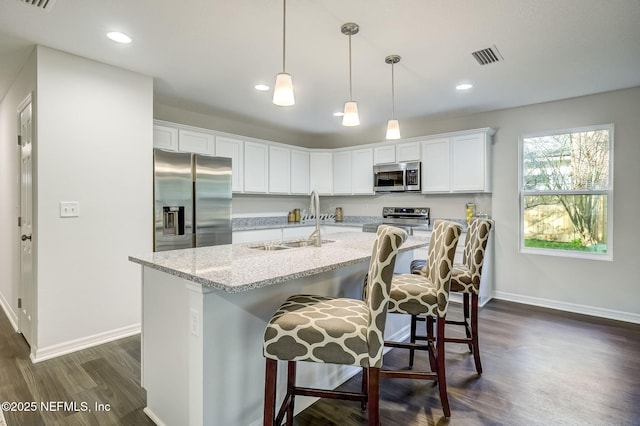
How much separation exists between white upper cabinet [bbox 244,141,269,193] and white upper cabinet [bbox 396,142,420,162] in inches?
79.9

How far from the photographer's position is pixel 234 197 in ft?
16.7

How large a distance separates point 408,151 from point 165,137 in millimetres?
3327

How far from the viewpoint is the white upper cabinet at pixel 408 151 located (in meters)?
4.89

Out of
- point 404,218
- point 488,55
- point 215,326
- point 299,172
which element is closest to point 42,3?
point 215,326

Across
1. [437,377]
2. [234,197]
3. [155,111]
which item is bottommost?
[437,377]

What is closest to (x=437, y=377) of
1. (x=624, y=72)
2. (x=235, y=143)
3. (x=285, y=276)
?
(x=285, y=276)

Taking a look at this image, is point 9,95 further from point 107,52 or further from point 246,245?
point 246,245

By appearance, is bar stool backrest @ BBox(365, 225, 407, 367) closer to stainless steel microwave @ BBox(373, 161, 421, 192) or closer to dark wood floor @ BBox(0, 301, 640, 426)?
dark wood floor @ BBox(0, 301, 640, 426)

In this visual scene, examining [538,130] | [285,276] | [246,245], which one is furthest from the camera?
[538,130]

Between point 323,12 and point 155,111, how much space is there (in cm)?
296

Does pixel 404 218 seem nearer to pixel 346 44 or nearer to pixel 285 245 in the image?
pixel 285 245

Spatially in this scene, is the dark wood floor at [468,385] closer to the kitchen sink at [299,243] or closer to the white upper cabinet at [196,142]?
the kitchen sink at [299,243]

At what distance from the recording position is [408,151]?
4.97 metres

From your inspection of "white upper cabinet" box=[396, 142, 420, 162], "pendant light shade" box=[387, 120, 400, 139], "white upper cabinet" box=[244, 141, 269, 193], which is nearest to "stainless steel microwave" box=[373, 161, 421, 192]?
"white upper cabinet" box=[396, 142, 420, 162]
